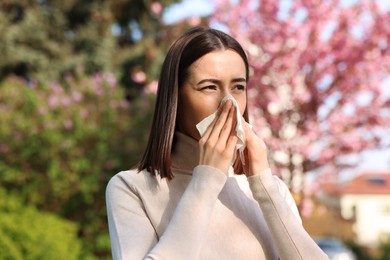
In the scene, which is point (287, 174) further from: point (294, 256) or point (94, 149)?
point (294, 256)

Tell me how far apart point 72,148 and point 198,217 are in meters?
10.9

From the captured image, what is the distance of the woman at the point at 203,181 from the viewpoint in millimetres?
1941

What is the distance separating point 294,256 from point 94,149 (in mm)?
11135

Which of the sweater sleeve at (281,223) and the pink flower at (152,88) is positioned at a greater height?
the pink flower at (152,88)

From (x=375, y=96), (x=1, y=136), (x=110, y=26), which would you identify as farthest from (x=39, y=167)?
(x=110, y=26)

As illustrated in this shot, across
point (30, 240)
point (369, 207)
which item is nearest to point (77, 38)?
point (30, 240)

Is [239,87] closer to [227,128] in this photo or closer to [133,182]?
[227,128]

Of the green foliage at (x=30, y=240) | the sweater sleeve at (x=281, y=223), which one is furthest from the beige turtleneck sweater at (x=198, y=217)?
the green foliage at (x=30, y=240)

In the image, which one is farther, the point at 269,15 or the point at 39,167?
the point at 39,167

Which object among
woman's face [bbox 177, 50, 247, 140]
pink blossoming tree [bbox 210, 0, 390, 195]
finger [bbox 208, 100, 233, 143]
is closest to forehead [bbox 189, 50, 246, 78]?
woman's face [bbox 177, 50, 247, 140]

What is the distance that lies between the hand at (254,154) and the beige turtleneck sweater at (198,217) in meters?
0.02

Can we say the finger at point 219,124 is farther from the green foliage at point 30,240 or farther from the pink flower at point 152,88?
the pink flower at point 152,88

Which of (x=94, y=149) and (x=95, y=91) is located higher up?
(x=95, y=91)

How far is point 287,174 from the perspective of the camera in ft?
31.5
